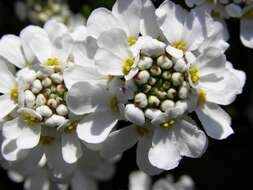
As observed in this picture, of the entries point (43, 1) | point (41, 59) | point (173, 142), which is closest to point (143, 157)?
point (173, 142)

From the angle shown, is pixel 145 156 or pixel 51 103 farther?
pixel 145 156

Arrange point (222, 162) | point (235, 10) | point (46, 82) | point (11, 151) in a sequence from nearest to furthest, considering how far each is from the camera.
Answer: point (46, 82), point (11, 151), point (235, 10), point (222, 162)

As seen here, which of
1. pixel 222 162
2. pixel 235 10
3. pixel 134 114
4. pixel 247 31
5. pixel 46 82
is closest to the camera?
pixel 134 114

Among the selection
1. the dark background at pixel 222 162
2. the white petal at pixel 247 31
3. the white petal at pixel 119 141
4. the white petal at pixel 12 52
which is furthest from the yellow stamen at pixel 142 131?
the dark background at pixel 222 162

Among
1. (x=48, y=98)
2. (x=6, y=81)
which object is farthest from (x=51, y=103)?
(x=6, y=81)

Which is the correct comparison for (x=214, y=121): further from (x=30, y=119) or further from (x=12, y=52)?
(x=12, y=52)

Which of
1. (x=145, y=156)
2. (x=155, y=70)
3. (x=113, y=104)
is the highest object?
(x=155, y=70)

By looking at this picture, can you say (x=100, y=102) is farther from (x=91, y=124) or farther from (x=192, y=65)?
(x=192, y=65)
